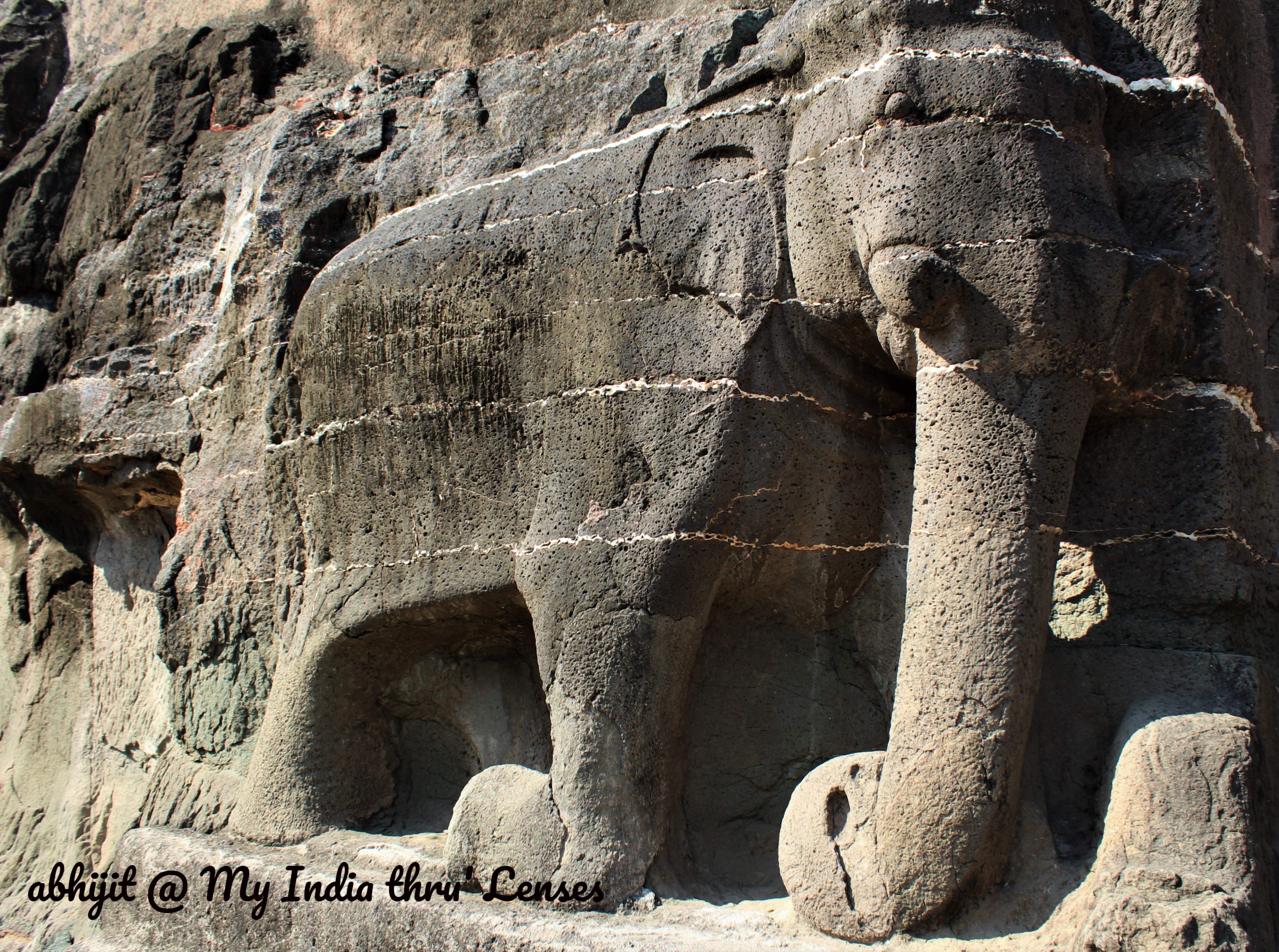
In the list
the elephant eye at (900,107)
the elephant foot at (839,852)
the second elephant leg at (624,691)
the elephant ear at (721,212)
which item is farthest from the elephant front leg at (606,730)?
the elephant eye at (900,107)

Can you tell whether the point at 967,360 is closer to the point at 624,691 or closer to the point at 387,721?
the point at 624,691

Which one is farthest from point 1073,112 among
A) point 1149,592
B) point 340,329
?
point 340,329

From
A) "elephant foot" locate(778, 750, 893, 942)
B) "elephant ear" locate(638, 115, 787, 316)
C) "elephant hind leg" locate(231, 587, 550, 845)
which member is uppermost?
"elephant ear" locate(638, 115, 787, 316)

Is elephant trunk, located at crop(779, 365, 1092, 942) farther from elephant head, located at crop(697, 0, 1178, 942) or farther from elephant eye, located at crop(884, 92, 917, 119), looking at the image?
elephant eye, located at crop(884, 92, 917, 119)

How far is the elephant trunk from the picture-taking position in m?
2.22

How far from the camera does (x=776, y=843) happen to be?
2852mm

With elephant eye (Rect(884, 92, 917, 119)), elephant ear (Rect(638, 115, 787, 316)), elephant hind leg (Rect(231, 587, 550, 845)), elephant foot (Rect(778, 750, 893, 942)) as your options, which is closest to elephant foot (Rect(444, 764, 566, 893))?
elephant hind leg (Rect(231, 587, 550, 845))

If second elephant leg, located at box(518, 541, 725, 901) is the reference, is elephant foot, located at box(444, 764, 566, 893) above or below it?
below

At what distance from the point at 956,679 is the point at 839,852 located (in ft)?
1.29

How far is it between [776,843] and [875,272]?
1295mm

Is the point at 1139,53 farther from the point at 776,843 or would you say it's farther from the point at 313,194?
the point at 313,194

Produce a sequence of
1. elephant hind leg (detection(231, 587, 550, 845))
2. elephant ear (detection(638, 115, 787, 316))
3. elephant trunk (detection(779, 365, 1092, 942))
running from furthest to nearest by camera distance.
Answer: elephant hind leg (detection(231, 587, 550, 845)) → elephant ear (detection(638, 115, 787, 316)) → elephant trunk (detection(779, 365, 1092, 942))

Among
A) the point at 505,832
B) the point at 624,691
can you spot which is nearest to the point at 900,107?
the point at 624,691

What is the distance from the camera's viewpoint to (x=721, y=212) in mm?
2775
